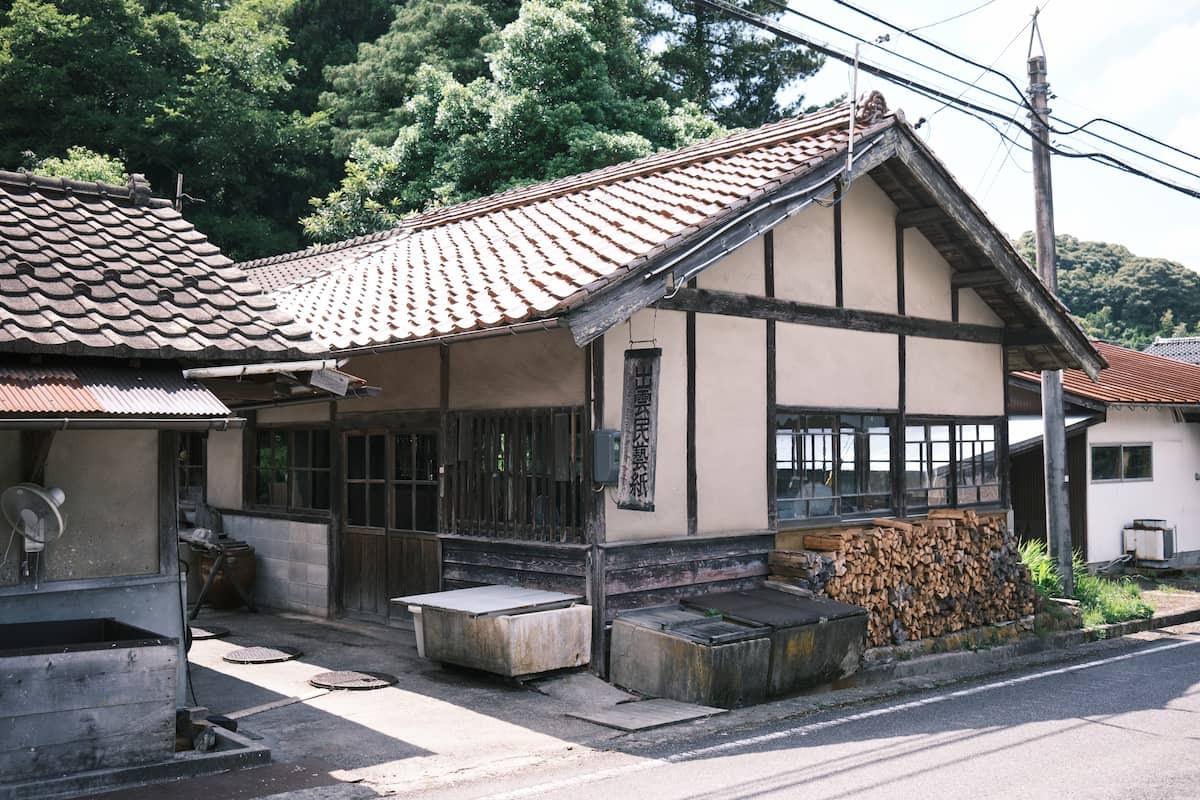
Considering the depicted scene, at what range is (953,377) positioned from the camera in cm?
1327

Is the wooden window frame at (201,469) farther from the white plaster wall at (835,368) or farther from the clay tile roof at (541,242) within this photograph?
the white plaster wall at (835,368)

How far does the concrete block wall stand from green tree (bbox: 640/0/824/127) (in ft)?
74.3

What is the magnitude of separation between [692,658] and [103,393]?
4.96 metres

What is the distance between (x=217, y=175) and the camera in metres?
28.5

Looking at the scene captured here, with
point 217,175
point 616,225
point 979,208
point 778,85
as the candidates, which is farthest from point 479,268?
point 778,85

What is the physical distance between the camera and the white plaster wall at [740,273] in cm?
1041

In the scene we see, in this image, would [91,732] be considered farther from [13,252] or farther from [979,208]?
[979,208]

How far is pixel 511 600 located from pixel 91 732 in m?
3.85

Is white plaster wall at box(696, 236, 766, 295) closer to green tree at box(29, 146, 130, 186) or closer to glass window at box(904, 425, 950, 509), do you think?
glass window at box(904, 425, 950, 509)

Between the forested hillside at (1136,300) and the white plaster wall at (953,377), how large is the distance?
38395 millimetres

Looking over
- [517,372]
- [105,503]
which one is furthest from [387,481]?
[105,503]

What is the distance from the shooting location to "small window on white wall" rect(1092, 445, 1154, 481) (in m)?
18.5

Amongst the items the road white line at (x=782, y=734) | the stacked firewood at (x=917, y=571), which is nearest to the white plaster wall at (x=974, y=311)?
the stacked firewood at (x=917, y=571)

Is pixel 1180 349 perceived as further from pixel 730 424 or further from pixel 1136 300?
pixel 730 424
